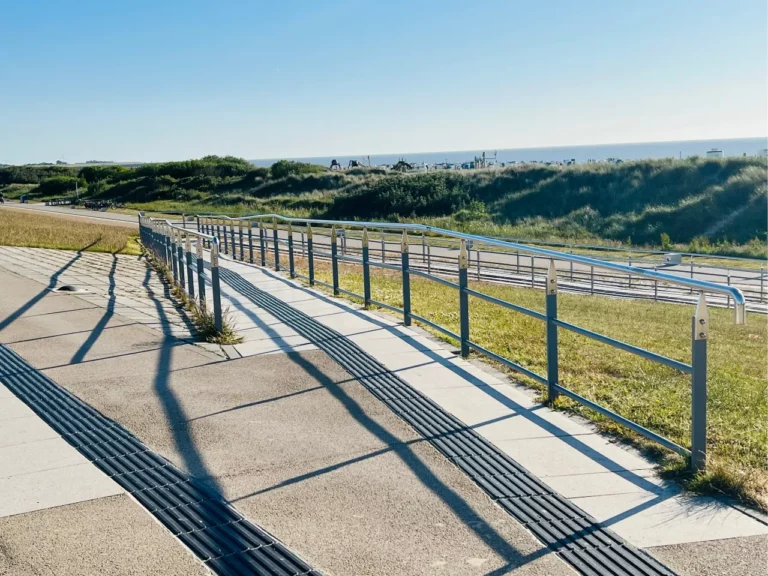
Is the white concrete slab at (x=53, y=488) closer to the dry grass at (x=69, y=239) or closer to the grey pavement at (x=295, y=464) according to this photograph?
the grey pavement at (x=295, y=464)

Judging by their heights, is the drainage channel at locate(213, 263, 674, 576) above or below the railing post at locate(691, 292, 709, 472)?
below

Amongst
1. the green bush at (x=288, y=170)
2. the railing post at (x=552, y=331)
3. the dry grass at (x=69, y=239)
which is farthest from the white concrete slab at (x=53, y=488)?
the green bush at (x=288, y=170)

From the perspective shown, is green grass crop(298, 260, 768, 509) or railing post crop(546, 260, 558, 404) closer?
green grass crop(298, 260, 768, 509)

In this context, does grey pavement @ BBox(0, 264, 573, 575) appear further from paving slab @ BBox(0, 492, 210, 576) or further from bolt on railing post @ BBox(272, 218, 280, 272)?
bolt on railing post @ BBox(272, 218, 280, 272)

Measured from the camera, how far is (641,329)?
13391 mm

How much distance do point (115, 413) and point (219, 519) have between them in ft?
7.27

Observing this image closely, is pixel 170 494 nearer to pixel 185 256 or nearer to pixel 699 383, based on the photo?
pixel 699 383

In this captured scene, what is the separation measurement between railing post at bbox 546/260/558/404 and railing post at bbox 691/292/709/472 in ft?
4.94

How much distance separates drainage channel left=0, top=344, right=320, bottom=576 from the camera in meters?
3.88

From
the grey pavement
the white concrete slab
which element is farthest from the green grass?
the white concrete slab

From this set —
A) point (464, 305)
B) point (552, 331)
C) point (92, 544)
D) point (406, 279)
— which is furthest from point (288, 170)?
point (92, 544)

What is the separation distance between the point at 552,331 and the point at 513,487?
1.76 meters

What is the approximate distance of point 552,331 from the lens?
20.2ft

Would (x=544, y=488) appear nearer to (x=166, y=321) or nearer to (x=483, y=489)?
(x=483, y=489)
